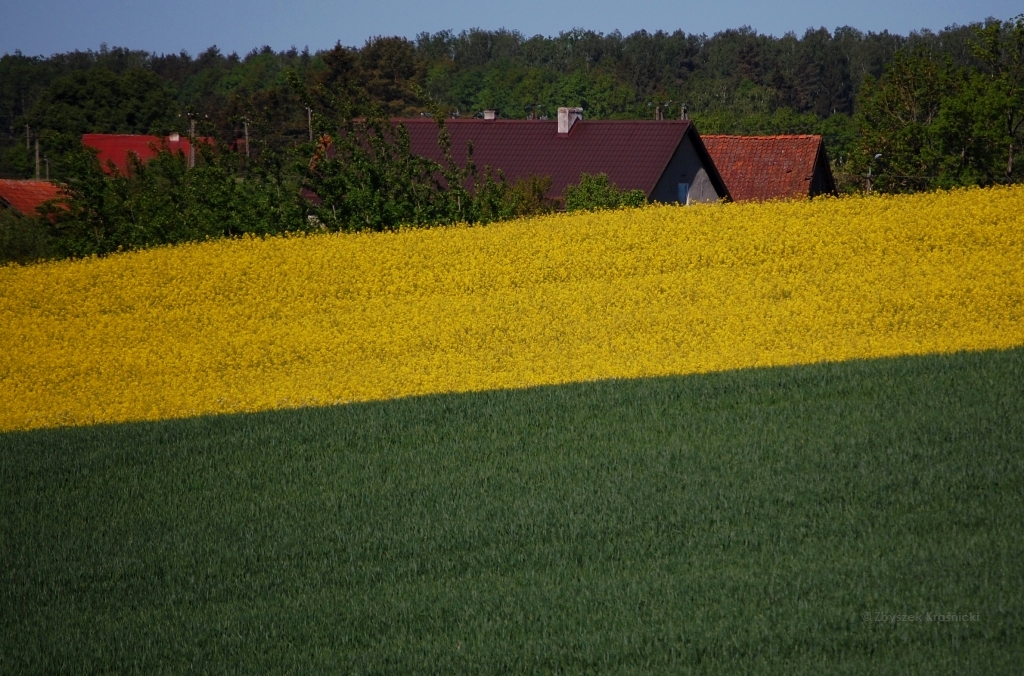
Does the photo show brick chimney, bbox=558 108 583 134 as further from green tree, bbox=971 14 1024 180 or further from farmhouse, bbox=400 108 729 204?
green tree, bbox=971 14 1024 180

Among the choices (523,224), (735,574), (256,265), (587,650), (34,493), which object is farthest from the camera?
(523,224)

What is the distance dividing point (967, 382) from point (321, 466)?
249 inches

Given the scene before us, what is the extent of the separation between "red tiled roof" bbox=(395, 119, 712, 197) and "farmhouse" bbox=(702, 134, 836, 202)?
15.4ft

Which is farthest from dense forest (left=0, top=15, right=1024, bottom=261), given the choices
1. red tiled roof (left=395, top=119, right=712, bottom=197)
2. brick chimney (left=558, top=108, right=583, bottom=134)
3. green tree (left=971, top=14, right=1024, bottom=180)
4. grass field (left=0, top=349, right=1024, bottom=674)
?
grass field (left=0, top=349, right=1024, bottom=674)

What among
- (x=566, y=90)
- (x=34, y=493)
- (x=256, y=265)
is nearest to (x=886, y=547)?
(x=34, y=493)

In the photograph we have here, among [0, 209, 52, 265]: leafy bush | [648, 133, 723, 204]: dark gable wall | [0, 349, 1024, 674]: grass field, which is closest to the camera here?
[0, 349, 1024, 674]: grass field

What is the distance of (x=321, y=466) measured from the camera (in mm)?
10281

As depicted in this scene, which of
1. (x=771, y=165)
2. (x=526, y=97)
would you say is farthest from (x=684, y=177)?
(x=526, y=97)

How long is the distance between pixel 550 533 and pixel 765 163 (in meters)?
34.2

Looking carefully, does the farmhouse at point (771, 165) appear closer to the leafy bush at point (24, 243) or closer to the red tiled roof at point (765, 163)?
the red tiled roof at point (765, 163)

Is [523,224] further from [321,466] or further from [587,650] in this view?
[587,650]

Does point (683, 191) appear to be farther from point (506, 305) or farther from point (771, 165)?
point (506, 305)

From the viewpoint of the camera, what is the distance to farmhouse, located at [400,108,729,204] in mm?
35375

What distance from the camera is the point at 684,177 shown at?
36.5 meters
